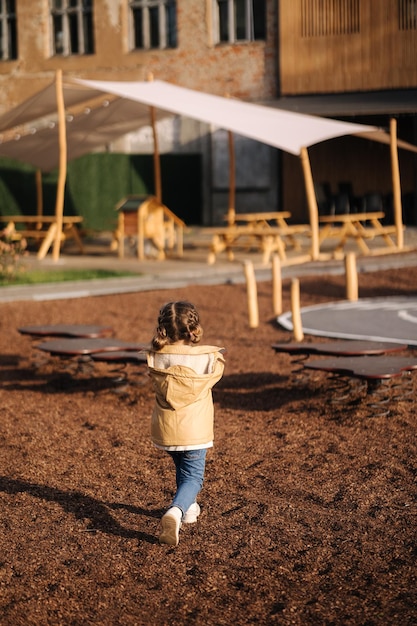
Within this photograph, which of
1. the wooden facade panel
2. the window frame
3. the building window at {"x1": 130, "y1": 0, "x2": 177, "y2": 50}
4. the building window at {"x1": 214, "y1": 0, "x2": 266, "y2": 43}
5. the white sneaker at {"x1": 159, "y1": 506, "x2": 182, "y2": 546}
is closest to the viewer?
the white sneaker at {"x1": 159, "y1": 506, "x2": 182, "y2": 546}

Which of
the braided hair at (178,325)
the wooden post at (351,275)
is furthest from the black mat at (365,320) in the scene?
the braided hair at (178,325)

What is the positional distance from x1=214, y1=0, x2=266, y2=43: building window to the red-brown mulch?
70.2 feet

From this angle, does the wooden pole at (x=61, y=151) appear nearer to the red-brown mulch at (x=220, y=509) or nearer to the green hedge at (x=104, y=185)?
the green hedge at (x=104, y=185)

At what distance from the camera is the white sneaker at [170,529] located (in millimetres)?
5590

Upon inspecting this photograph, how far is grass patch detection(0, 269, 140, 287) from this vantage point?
17.2 meters

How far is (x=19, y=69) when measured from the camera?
33719 millimetres

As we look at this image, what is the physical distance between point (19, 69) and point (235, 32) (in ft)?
22.1

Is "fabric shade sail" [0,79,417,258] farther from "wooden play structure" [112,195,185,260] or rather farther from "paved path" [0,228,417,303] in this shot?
"wooden play structure" [112,195,185,260]

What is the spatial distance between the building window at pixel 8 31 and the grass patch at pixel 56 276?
55.3 ft

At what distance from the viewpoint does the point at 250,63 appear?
30.6 m

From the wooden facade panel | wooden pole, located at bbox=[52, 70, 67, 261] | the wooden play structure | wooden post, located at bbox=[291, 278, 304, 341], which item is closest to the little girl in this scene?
wooden post, located at bbox=[291, 278, 304, 341]

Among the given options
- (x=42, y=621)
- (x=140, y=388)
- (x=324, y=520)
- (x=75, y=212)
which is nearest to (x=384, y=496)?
(x=324, y=520)

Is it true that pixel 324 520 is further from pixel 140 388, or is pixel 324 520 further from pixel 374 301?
pixel 374 301

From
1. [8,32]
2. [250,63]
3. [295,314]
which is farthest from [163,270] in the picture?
[8,32]
